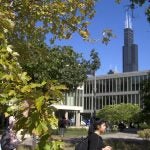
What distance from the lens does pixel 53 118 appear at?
13.2 feet

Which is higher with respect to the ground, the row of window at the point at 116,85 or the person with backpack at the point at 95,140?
the row of window at the point at 116,85

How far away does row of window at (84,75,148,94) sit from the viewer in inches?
4119

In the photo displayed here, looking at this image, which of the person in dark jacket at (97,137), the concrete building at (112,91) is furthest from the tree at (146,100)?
the concrete building at (112,91)

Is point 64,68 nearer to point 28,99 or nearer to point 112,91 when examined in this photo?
point 28,99

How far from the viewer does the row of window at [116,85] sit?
343 feet

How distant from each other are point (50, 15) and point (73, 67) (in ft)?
113

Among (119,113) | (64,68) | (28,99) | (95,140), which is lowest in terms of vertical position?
(95,140)

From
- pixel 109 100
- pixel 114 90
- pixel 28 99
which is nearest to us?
pixel 28 99

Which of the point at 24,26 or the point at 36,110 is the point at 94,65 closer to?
the point at 24,26

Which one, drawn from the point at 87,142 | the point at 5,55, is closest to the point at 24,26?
the point at 87,142

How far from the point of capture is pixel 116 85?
4279 inches

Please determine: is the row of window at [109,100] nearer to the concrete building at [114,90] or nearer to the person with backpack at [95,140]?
the concrete building at [114,90]

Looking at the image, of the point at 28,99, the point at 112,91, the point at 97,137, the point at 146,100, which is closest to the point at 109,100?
the point at 112,91

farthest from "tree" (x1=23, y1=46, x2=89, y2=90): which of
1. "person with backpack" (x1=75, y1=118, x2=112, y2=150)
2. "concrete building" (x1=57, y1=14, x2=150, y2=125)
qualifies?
"concrete building" (x1=57, y1=14, x2=150, y2=125)
